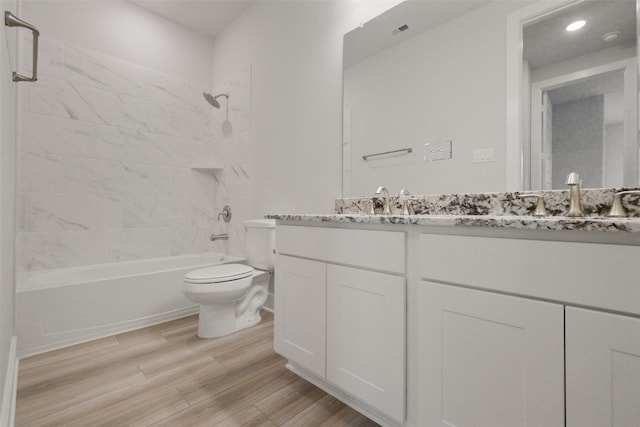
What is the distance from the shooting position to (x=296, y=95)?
2.15 metres

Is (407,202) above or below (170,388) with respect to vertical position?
above

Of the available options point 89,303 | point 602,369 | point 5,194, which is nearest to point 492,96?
point 602,369

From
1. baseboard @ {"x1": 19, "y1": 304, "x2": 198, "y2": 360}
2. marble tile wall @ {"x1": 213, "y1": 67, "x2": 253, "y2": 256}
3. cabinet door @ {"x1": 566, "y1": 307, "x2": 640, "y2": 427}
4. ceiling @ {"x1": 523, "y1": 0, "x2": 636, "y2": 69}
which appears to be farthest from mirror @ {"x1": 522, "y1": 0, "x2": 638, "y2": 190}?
baseboard @ {"x1": 19, "y1": 304, "x2": 198, "y2": 360}

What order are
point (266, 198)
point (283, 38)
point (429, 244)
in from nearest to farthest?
point (429, 244) → point (283, 38) → point (266, 198)

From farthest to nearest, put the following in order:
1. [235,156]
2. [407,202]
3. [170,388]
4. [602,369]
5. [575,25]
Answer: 1. [235,156]
2. [407,202]
3. [170,388]
4. [575,25]
5. [602,369]

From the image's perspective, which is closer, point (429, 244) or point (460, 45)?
point (429, 244)

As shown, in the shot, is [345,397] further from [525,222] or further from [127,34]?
[127,34]

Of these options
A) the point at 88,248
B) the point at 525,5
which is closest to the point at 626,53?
the point at 525,5

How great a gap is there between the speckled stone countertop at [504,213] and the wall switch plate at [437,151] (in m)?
0.20

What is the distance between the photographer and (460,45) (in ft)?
4.48

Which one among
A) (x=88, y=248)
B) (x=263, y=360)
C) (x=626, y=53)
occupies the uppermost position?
(x=626, y=53)

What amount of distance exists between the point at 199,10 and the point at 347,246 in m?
2.82

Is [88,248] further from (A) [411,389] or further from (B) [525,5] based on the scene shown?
(B) [525,5]

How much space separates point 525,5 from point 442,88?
43 centimetres
